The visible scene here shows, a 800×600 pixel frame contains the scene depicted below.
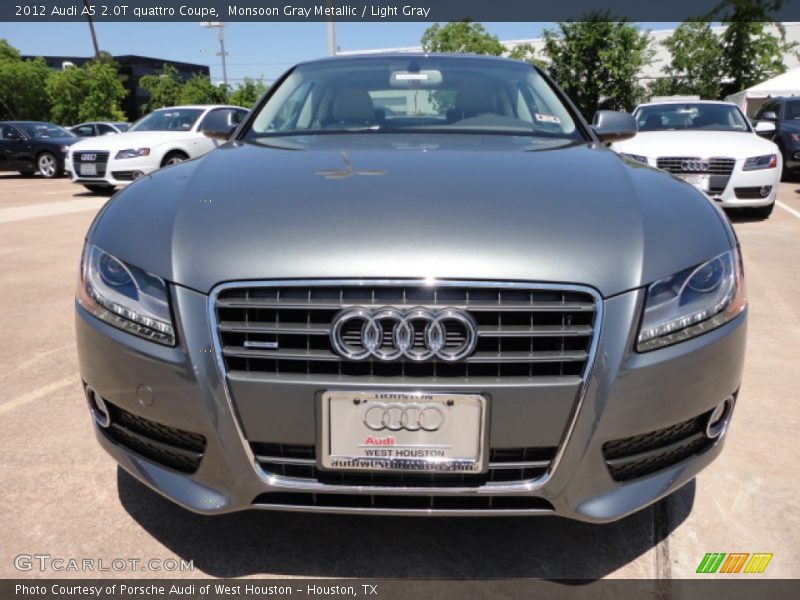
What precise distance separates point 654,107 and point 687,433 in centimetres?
858

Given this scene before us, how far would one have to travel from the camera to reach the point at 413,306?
5.23 ft

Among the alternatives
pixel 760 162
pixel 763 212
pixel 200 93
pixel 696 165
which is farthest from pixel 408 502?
pixel 200 93

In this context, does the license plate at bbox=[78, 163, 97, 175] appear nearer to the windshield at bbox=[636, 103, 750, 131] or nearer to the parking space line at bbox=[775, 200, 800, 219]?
the windshield at bbox=[636, 103, 750, 131]

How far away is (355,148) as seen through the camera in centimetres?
241

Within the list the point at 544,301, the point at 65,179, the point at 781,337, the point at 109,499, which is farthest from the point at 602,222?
the point at 65,179

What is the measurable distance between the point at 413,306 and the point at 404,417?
0.83ft

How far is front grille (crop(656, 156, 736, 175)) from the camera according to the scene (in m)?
7.66

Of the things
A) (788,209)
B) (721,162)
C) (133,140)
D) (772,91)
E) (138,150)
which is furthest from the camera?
(772,91)

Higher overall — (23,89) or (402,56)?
(402,56)

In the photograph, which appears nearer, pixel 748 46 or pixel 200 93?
pixel 748 46

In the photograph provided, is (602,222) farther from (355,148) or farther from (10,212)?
(10,212)

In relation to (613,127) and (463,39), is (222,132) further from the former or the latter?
(463,39)

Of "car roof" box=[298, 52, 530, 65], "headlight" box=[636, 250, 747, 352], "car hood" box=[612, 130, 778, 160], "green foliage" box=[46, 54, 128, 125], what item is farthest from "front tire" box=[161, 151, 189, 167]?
"green foliage" box=[46, 54, 128, 125]

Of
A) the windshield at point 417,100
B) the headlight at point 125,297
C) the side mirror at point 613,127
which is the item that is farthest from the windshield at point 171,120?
the headlight at point 125,297
